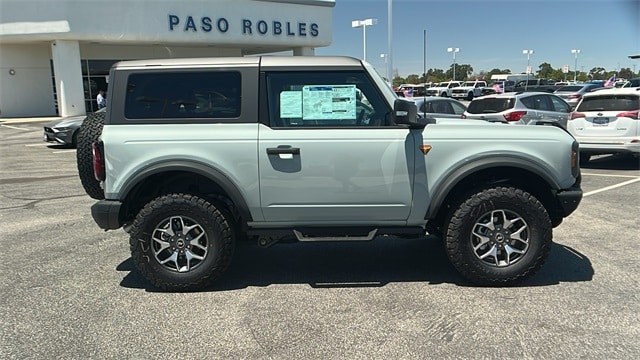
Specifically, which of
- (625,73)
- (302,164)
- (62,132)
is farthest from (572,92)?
(625,73)

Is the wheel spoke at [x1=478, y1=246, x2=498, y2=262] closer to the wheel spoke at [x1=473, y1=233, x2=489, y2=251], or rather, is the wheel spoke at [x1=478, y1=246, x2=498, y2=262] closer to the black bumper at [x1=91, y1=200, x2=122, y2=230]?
the wheel spoke at [x1=473, y1=233, x2=489, y2=251]

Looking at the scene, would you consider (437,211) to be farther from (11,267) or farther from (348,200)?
(11,267)

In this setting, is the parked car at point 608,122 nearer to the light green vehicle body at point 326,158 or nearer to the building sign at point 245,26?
the light green vehicle body at point 326,158

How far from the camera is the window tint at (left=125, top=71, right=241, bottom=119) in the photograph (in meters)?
3.93

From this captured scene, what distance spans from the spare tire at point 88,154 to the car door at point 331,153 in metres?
1.59

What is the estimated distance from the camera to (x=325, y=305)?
375 centimetres

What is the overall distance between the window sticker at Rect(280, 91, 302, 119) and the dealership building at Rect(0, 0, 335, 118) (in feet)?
78.4

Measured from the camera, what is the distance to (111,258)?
16.1 feet

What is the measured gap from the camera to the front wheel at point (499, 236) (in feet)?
12.8

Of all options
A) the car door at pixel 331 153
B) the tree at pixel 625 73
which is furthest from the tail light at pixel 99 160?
the tree at pixel 625 73

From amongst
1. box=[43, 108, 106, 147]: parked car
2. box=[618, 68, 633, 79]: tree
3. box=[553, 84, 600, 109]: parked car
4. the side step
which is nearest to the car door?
the side step

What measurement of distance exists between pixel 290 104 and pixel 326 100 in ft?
1.00

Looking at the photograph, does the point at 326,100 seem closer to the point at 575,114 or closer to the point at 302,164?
the point at 302,164

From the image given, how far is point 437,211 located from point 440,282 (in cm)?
68
